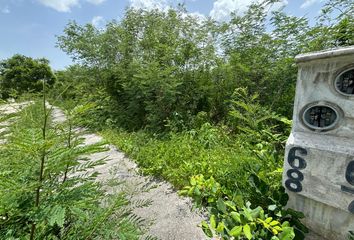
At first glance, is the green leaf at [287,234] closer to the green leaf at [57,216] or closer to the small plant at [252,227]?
the small plant at [252,227]

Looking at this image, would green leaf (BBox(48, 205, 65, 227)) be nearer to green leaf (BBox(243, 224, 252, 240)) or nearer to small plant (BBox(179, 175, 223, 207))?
green leaf (BBox(243, 224, 252, 240))

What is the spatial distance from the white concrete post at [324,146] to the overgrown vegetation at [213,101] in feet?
0.62

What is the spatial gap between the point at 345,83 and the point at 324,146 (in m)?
0.43

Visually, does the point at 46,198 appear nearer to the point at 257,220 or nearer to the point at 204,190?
the point at 257,220

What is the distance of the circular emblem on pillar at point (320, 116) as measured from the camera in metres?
1.47

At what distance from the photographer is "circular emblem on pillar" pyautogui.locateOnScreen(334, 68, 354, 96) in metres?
1.38

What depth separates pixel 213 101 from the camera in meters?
4.97

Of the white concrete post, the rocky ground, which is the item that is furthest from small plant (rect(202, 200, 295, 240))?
the rocky ground

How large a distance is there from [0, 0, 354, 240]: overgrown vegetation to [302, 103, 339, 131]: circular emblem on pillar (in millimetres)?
553

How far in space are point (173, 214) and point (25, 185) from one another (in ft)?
5.69

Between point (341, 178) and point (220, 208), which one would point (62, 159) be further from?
point (341, 178)

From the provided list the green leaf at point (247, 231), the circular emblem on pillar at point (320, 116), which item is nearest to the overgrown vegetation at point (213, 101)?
the green leaf at point (247, 231)

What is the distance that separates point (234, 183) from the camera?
7.56ft

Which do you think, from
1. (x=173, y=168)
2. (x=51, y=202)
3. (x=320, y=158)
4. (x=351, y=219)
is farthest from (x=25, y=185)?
(x=173, y=168)
